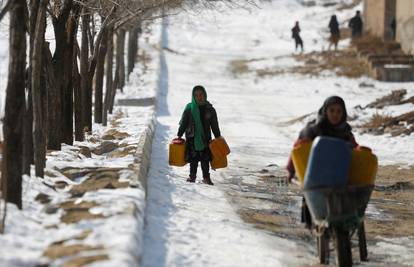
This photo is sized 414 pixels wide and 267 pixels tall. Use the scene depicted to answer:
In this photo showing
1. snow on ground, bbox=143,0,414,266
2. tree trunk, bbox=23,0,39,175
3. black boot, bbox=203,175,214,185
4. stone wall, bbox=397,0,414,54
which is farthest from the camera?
stone wall, bbox=397,0,414,54

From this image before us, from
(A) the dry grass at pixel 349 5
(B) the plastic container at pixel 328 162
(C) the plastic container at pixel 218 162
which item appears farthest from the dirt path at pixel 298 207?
(A) the dry grass at pixel 349 5

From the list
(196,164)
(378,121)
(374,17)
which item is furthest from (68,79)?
(374,17)

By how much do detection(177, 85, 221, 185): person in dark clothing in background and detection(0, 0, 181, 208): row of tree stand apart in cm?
197

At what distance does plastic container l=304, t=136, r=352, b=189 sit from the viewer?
20.5ft

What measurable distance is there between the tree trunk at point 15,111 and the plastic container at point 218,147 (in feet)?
13.5

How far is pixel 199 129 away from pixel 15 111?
4.08 metres

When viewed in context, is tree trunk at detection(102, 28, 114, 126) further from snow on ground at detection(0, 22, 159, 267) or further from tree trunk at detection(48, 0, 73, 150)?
snow on ground at detection(0, 22, 159, 267)

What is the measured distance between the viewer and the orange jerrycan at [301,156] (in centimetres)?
644

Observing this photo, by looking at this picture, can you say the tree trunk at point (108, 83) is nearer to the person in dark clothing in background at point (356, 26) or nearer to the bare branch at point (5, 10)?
the bare branch at point (5, 10)

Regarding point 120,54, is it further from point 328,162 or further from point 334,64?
point 328,162

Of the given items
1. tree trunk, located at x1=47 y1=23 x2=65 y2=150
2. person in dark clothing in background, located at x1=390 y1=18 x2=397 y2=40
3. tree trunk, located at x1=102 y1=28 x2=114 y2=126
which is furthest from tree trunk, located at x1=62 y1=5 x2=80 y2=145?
person in dark clothing in background, located at x1=390 y1=18 x2=397 y2=40

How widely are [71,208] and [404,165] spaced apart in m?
7.95

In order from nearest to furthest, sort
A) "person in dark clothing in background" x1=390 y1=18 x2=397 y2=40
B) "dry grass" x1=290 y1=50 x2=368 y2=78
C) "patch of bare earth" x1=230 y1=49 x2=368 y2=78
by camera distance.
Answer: "dry grass" x1=290 y1=50 x2=368 y2=78 < "patch of bare earth" x1=230 y1=49 x2=368 y2=78 < "person in dark clothing in background" x1=390 y1=18 x2=397 y2=40

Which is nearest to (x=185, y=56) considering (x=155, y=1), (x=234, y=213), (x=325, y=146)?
(x=155, y=1)
